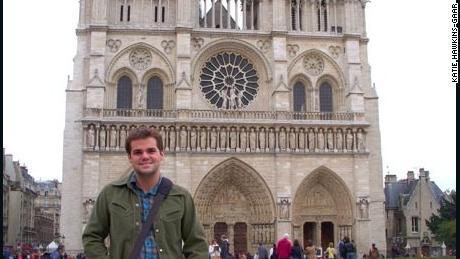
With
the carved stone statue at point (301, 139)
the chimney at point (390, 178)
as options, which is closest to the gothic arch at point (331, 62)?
the carved stone statue at point (301, 139)

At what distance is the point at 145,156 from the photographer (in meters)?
3.73

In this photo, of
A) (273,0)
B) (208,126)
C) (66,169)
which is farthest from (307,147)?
(66,169)

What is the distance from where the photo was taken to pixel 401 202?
4394 centimetres

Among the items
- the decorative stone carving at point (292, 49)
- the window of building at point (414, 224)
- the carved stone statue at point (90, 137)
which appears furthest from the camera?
the window of building at point (414, 224)

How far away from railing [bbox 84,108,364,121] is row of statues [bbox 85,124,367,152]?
511 millimetres

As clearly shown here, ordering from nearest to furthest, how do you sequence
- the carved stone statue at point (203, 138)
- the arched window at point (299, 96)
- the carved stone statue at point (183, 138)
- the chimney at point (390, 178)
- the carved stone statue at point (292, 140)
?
the carved stone statue at point (183, 138)
the carved stone statue at point (203, 138)
the carved stone statue at point (292, 140)
the arched window at point (299, 96)
the chimney at point (390, 178)

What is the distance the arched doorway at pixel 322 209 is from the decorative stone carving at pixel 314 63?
17.1ft

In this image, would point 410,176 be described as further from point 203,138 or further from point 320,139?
point 203,138

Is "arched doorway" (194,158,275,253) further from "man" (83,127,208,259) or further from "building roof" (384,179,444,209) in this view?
"man" (83,127,208,259)

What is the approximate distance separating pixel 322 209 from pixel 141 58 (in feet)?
37.7

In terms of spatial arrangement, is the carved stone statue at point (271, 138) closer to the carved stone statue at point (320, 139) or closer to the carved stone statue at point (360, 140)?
the carved stone statue at point (320, 139)

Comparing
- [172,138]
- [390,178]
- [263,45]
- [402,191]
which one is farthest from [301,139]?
[390,178]

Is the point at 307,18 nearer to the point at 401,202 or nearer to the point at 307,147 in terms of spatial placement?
the point at 307,147

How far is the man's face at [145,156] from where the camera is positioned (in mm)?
3717
